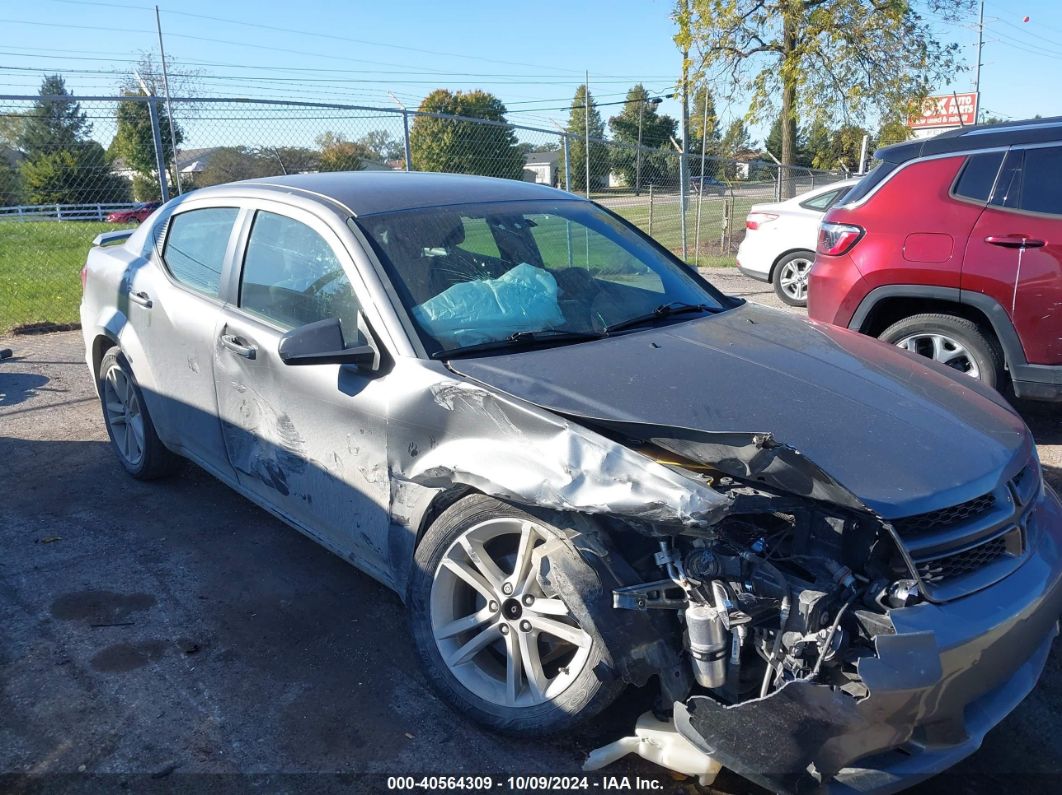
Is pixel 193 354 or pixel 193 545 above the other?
pixel 193 354

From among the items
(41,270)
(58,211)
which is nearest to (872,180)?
(58,211)

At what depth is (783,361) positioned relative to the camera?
316 centimetres

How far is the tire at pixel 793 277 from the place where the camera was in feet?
34.9

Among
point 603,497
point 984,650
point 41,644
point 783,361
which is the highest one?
point 783,361

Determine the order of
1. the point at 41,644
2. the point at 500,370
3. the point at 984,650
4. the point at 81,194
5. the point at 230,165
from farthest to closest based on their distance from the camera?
1. the point at 230,165
2. the point at 81,194
3. the point at 41,644
4. the point at 500,370
5. the point at 984,650

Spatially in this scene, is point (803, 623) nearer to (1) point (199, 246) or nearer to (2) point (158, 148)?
(1) point (199, 246)

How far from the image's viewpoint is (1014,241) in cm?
503

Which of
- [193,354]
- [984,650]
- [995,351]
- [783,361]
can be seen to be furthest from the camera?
[995,351]

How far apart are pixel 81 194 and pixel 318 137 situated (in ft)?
10.0

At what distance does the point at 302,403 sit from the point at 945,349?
4178 millimetres

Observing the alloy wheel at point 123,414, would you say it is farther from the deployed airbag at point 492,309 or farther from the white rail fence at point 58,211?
the white rail fence at point 58,211

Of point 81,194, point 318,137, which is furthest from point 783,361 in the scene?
point 81,194

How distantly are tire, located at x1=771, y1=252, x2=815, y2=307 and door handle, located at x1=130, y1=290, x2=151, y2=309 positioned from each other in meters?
8.18

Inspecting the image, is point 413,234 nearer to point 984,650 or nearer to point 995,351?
point 984,650
